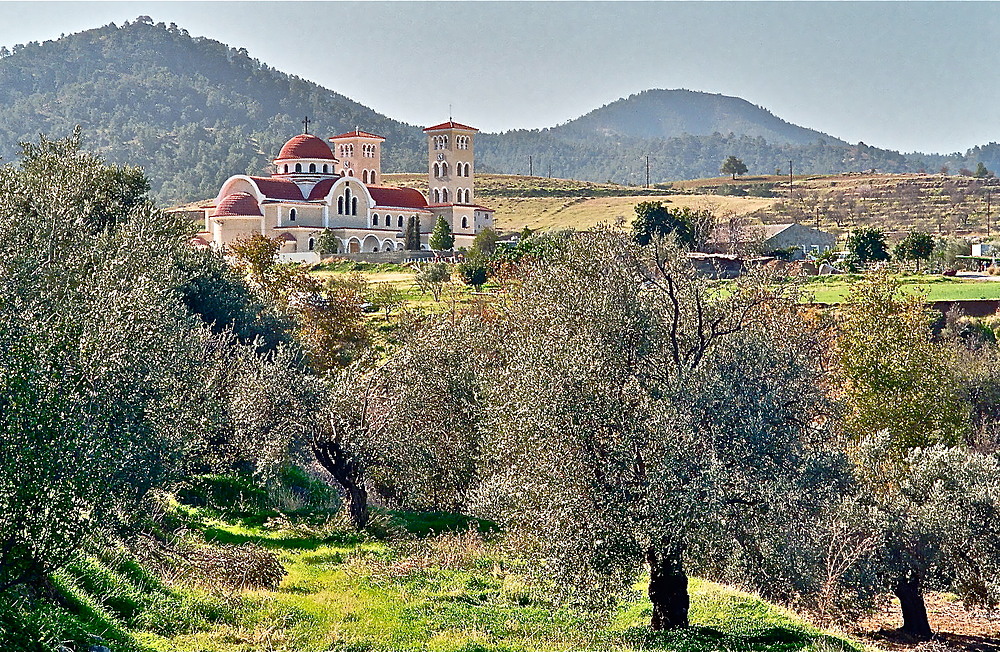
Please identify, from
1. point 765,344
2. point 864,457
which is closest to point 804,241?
point 864,457

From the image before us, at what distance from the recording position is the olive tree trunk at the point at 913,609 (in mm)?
20562

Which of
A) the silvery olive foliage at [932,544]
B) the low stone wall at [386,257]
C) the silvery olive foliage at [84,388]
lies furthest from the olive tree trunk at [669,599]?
the low stone wall at [386,257]

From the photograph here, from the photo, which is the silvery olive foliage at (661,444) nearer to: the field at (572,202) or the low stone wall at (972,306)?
the low stone wall at (972,306)

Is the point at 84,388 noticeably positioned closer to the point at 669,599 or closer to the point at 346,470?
the point at 669,599

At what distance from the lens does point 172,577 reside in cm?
1482

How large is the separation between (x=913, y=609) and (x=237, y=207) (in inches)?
2777

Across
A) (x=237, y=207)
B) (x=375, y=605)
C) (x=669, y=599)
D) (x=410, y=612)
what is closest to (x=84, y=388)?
(x=375, y=605)

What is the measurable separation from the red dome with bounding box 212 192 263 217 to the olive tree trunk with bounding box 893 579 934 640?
2750 inches

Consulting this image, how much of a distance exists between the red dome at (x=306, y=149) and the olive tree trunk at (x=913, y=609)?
78.7 metres

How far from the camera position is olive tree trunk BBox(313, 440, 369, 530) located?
70.2 feet

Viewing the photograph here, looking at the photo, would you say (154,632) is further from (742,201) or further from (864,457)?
(742,201)

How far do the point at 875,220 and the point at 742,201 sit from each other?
14.8 metres

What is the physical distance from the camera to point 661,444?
14711 mm

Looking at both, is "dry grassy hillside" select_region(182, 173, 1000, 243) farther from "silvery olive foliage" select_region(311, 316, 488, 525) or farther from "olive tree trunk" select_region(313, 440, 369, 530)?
"olive tree trunk" select_region(313, 440, 369, 530)
